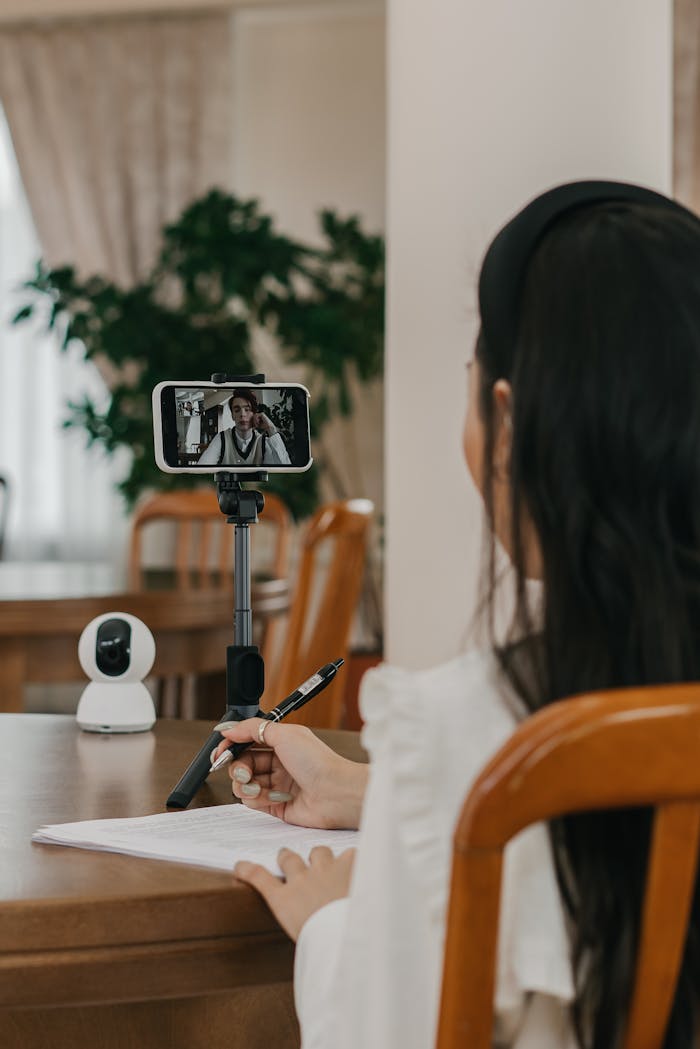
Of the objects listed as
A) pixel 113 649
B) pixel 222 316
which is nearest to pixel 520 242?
pixel 113 649

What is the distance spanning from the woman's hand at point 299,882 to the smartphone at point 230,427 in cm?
37

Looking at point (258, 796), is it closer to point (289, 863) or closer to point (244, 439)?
point (289, 863)

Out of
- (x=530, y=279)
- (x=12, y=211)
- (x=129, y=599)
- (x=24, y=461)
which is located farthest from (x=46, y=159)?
A: (x=530, y=279)

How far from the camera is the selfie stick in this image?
3.70ft

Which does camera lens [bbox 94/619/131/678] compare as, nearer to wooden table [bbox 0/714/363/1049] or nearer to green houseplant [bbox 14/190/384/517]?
wooden table [bbox 0/714/363/1049]

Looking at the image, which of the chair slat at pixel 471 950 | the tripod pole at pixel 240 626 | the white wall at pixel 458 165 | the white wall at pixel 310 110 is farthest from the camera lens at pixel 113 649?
the white wall at pixel 310 110

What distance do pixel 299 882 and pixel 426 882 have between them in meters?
0.19

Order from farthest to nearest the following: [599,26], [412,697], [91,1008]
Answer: [599,26]
[91,1008]
[412,697]

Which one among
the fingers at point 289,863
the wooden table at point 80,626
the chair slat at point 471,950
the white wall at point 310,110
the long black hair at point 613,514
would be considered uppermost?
the white wall at point 310,110

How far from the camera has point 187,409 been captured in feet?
3.66

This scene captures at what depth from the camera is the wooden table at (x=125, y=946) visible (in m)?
0.81

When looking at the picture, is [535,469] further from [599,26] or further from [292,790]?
[599,26]

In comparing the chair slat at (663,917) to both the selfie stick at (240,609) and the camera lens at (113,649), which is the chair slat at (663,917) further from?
the camera lens at (113,649)

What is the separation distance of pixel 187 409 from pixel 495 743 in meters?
0.52
